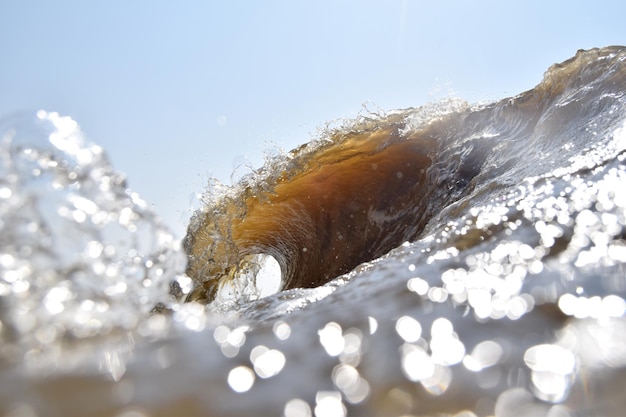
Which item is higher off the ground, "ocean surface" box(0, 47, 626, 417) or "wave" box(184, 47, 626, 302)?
"wave" box(184, 47, 626, 302)

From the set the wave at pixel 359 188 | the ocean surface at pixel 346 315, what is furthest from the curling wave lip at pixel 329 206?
the ocean surface at pixel 346 315

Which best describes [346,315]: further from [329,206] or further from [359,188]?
[329,206]

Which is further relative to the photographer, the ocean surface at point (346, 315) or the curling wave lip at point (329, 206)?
the curling wave lip at point (329, 206)

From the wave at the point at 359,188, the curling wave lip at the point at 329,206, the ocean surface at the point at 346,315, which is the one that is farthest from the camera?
the curling wave lip at the point at 329,206

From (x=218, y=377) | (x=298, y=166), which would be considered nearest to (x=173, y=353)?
(x=218, y=377)

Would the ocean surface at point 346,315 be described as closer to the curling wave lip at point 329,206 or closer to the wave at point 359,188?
the wave at point 359,188

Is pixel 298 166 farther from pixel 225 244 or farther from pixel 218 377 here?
pixel 218 377

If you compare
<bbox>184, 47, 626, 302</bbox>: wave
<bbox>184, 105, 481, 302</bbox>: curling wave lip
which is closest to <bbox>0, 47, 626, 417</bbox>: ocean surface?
<bbox>184, 47, 626, 302</bbox>: wave

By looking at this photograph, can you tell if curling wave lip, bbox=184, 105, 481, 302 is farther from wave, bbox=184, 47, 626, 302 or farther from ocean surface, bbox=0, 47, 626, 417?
ocean surface, bbox=0, 47, 626, 417
